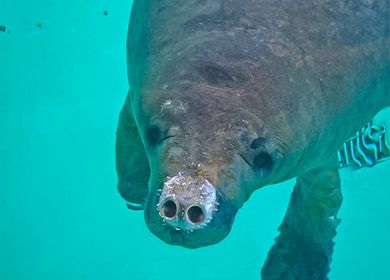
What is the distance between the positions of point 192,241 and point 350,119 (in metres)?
1.91

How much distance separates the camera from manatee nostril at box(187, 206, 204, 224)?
3104 millimetres

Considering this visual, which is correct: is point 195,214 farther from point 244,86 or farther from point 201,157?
point 244,86

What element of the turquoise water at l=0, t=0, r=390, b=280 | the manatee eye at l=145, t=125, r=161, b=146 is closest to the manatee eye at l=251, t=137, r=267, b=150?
the manatee eye at l=145, t=125, r=161, b=146

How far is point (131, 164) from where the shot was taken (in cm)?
689

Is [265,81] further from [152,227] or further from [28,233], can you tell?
[28,233]

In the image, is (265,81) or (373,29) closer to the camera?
(265,81)

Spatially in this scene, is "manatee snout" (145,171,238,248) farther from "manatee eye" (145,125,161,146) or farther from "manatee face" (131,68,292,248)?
"manatee eye" (145,125,161,146)

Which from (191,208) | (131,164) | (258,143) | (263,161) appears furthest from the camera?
(131,164)

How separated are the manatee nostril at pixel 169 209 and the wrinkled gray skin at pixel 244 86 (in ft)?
0.41

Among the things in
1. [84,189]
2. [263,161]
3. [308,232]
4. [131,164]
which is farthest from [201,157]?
[84,189]

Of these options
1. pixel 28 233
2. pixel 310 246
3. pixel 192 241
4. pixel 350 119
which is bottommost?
pixel 192 241

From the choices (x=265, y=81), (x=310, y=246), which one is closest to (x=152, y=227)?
(x=265, y=81)

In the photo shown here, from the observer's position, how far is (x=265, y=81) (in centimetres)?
367

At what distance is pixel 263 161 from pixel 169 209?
0.75m
